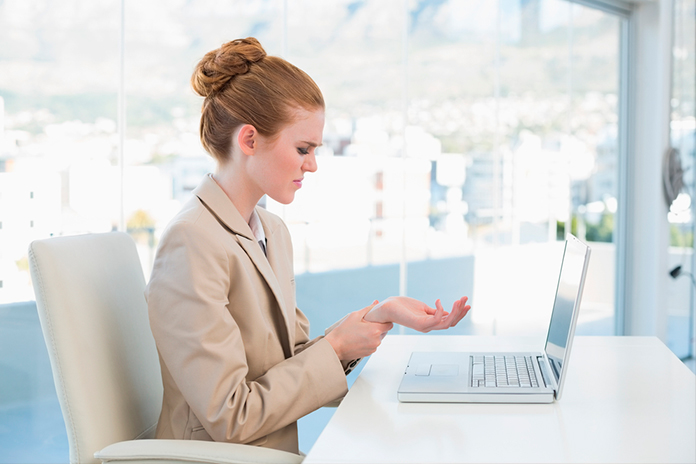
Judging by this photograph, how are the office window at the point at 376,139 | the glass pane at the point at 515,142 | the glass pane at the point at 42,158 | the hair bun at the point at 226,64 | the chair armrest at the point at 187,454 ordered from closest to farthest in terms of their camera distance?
the chair armrest at the point at 187,454, the hair bun at the point at 226,64, the glass pane at the point at 42,158, the office window at the point at 376,139, the glass pane at the point at 515,142

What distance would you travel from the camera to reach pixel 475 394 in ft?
4.07

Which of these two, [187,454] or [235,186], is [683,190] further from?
[187,454]

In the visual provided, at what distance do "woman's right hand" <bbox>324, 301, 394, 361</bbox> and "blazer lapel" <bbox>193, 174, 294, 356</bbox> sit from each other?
4.6 inches

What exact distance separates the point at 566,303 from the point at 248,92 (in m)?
0.75

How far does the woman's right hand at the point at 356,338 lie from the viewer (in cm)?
136

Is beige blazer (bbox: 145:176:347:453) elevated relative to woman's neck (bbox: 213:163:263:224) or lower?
lower

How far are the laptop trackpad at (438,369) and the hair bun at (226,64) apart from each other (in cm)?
72

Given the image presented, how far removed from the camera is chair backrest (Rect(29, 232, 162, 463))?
1.20 m

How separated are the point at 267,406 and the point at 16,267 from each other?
143cm

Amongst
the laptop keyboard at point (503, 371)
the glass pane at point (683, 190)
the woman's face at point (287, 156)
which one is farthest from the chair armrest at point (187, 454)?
the glass pane at point (683, 190)

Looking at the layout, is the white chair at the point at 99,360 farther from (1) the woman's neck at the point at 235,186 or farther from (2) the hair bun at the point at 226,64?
(2) the hair bun at the point at 226,64

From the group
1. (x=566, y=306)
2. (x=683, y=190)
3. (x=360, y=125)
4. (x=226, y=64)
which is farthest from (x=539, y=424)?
(x=683, y=190)

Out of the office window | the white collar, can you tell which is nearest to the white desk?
the white collar

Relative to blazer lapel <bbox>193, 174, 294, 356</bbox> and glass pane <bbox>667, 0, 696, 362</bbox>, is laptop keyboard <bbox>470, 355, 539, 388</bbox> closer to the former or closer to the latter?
blazer lapel <bbox>193, 174, 294, 356</bbox>
